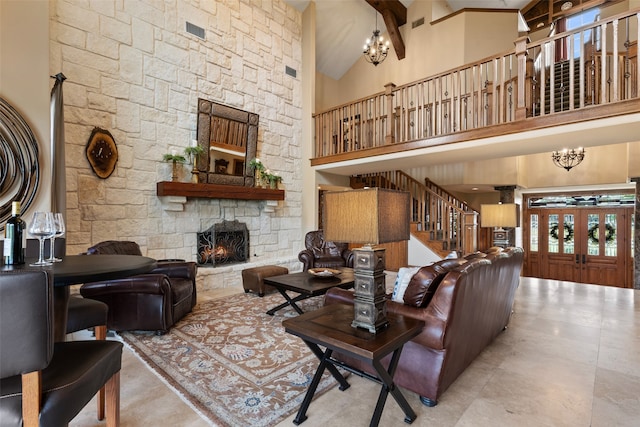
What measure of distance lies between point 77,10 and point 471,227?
672 cm

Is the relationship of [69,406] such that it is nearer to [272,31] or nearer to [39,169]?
[39,169]

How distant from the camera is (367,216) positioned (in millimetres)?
1558

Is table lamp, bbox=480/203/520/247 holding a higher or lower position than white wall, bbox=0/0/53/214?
lower

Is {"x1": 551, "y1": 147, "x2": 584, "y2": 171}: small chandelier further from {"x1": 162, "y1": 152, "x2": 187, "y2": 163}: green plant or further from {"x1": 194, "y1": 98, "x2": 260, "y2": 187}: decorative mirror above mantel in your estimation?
{"x1": 162, "y1": 152, "x2": 187, "y2": 163}: green plant

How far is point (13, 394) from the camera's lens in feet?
3.32

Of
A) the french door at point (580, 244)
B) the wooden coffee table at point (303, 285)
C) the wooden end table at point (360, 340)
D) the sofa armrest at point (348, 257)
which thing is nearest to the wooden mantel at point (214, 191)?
the sofa armrest at point (348, 257)

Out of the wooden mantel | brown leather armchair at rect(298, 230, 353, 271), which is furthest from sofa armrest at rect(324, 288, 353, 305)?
the wooden mantel

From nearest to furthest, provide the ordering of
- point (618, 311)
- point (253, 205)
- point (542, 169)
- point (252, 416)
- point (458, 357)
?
point (252, 416), point (458, 357), point (618, 311), point (253, 205), point (542, 169)

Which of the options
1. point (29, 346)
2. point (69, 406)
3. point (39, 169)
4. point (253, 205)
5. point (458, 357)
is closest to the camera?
point (29, 346)

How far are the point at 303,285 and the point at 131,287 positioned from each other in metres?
1.62

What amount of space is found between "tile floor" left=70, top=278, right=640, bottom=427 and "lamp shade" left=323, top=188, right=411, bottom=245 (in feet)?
3.44

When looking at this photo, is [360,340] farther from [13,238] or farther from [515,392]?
[13,238]

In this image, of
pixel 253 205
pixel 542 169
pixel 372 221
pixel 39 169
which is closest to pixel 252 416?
pixel 372 221

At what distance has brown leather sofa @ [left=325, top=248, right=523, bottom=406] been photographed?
1.85 metres
